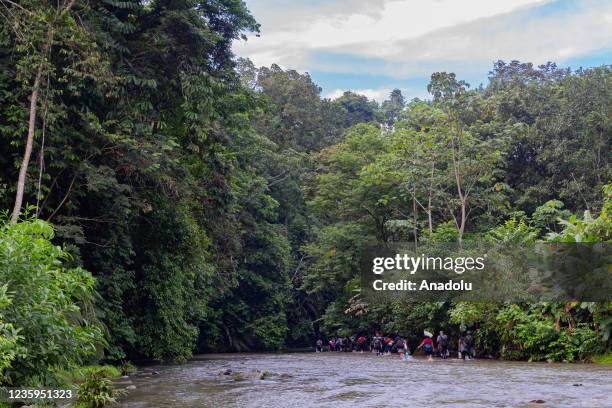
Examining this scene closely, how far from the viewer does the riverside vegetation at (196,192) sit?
52.1 feet

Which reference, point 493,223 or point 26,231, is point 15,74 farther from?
point 493,223

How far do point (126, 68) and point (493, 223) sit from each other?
2100 centimetres

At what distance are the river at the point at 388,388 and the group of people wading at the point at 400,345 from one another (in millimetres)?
5967

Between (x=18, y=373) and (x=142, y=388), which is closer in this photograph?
(x=18, y=373)

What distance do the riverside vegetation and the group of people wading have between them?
0.63m

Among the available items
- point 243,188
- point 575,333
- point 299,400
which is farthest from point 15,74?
point 243,188

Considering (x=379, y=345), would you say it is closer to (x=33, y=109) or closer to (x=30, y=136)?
(x=30, y=136)

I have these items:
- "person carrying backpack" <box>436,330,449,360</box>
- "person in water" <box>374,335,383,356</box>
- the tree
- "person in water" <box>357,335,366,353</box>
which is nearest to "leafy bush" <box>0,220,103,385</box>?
"person carrying backpack" <box>436,330,449,360</box>

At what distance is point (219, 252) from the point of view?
27297 mm

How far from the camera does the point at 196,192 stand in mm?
22516

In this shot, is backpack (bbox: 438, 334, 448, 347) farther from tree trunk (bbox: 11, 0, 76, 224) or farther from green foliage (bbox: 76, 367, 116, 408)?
green foliage (bbox: 76, 367, 116, 408)

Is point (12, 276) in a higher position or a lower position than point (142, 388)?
higher

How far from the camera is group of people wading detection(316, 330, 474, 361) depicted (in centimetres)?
2617

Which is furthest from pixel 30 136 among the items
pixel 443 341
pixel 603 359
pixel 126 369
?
pixel 443 341
